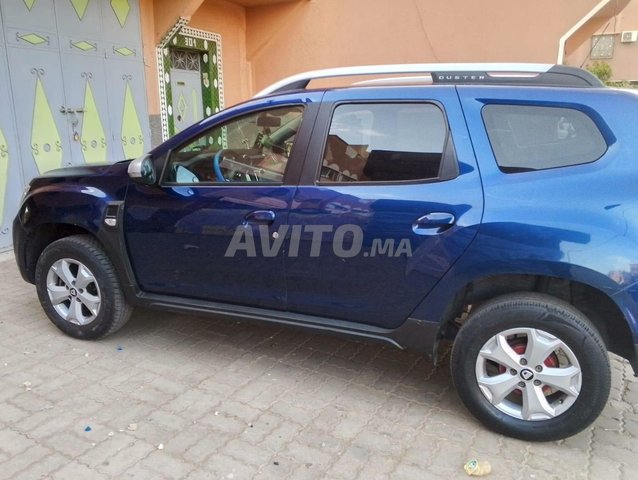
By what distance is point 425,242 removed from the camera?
8.68 ft

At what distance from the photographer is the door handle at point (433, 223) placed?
2.59 metres

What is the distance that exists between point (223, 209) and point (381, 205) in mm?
967

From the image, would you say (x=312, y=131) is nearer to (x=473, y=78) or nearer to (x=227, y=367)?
(x=473, y=78)

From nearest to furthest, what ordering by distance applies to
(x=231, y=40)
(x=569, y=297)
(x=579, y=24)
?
1. (x=569, y=297)
2. (x=579, y=24)
3. (x=231, y=40)

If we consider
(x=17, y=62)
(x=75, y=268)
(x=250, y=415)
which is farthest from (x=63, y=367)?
(x=17, y=62)

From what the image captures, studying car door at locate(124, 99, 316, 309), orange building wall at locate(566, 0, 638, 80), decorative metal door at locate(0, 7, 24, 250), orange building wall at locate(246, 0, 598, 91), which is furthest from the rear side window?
orange building wall at locate(566, 0, 638, 80)

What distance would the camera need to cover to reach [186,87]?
8.94m

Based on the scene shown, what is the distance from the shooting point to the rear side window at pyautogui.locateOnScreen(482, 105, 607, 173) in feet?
8.07

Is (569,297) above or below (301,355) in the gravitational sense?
above

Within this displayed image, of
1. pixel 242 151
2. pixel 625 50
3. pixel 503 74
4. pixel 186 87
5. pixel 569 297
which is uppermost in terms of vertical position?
pixel 625 50

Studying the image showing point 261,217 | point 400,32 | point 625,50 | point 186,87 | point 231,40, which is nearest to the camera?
point 261,217

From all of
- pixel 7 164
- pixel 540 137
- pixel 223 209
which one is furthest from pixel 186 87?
pixel 540 137

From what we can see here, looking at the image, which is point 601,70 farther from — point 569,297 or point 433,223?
point 433,223

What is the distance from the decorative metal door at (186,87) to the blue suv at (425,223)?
18.5ft
